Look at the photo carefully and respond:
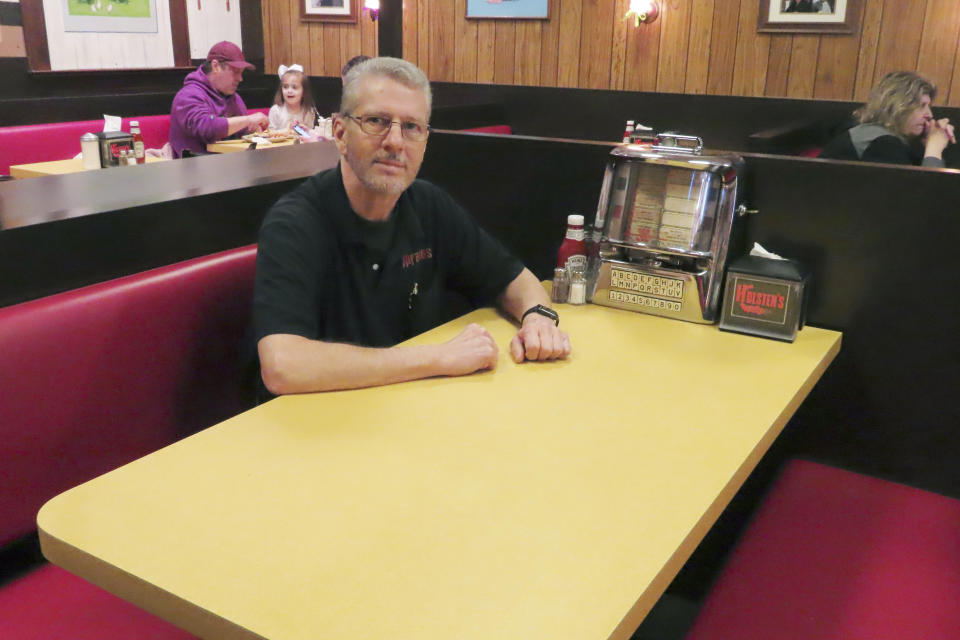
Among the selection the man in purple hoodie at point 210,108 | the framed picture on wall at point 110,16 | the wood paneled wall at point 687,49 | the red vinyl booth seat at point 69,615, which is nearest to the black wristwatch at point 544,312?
the red vinyl booth seat at point 69,615

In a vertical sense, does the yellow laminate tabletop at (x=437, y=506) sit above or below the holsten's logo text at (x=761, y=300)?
below

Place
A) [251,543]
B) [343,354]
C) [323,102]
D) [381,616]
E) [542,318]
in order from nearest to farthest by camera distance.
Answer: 1. [381,616]
2. [251,543]
3. [343,354]
4. [542,318]
5. [323,102]

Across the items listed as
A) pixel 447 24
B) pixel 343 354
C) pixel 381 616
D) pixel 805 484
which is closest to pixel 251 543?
pixel 381 616

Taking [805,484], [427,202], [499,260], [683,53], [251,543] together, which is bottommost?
[805,484]

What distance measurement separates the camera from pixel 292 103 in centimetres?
538

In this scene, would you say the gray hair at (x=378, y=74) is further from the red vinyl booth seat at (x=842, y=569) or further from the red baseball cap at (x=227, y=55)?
the red baseball cap at (x=227, y=55)

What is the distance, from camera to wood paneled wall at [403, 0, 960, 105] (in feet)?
14.6

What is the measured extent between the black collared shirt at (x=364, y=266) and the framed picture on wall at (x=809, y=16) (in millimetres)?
3550

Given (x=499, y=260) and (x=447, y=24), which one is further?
(x=447, y=24)

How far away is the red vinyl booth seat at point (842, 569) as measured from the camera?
1330 millimetres

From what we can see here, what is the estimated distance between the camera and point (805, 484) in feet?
5.98

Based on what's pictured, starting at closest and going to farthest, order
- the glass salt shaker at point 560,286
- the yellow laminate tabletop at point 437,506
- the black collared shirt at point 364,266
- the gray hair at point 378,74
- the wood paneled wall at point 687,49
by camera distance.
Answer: the yellow laminate tabletop at point 437,506
the black collared shirt at point 364,266
the gray hair at point 378,74
the glass salt shaker at point 560,286
the wood paneled wall at point 687,49

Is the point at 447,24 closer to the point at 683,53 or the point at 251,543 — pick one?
the point at 683,53

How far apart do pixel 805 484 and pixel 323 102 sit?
5675 millimetres
